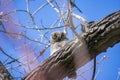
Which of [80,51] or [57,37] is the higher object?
[80,51]

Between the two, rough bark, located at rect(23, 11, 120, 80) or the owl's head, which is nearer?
rough bark, located at rect(23, 11, 120, 80)

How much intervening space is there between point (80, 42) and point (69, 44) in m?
0.09

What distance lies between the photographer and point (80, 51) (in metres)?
1.57

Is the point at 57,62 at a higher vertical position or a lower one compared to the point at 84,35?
lower

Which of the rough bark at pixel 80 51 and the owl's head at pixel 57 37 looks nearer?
the rough bark at pixel 80 51

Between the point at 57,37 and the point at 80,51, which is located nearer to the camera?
the point at 80,51

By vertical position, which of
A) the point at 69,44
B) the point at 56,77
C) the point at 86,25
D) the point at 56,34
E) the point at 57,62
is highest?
the point at 86,25

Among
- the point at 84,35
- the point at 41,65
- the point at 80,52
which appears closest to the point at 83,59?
the point at 80,52

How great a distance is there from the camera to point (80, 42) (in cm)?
155

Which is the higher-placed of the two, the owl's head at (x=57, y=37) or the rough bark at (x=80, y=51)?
the rough bark at (x=80, y=51)

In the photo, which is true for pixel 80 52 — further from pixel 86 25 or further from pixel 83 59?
pixel 86 25

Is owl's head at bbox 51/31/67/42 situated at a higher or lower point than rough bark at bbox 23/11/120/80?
lower

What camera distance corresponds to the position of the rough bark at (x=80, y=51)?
1.48 meters

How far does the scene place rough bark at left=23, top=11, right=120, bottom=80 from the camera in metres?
1.48
